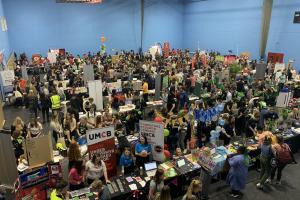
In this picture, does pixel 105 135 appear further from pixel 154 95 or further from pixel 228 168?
pixel 154 95

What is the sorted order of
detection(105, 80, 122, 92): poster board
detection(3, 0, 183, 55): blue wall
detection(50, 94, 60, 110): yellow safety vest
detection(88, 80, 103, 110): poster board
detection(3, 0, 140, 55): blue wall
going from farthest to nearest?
1. detection(3, 0, 183, 55): blue wall
2. detection(3, 0, 140, 55): blue wall
3. detection(105, 80, 122, 92): poster board
4. detection(88, 80, 103, 110): poster board
5. detection(50, 94, 60, 110): yellow safety vest

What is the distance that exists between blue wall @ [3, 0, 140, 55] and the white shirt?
20884 mm

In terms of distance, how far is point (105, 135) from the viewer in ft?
20.8

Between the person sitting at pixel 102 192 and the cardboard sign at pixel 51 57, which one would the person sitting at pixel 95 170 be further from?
the cardboard sign at pixel 51 57

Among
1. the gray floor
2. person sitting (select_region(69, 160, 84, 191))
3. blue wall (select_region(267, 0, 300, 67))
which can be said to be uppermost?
blue wall (select_region(267, 0, 300, 67))

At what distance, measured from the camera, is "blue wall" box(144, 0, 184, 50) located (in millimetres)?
28266

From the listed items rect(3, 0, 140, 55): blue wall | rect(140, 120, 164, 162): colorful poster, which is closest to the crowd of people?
rect(140, 120, 164, 162): colorful poster

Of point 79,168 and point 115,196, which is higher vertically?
point 79,168

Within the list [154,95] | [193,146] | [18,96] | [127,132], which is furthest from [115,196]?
[18,96]

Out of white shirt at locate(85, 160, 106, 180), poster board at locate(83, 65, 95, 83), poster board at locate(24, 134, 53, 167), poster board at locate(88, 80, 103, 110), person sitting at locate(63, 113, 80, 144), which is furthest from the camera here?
poster board at locate(83, 65, 95, 83)

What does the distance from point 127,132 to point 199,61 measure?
39.8 ft

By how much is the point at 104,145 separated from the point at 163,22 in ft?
81.9

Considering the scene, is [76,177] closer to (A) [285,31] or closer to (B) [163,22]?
(A) [285,31]

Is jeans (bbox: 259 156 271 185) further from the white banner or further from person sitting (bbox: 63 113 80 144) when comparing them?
person sitting (bbox: 63 113 80 144)
